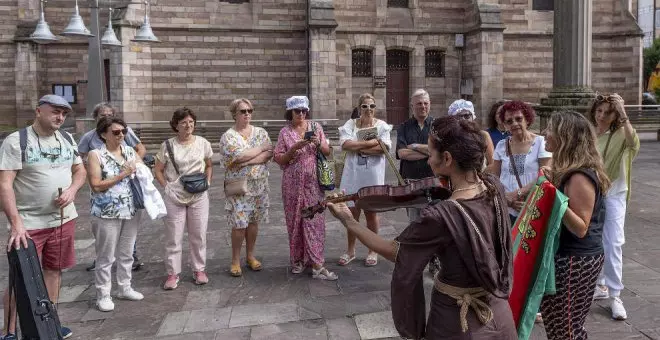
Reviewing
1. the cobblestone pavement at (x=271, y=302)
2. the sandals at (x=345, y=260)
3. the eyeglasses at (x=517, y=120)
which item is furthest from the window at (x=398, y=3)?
the eyeglasses at (x=517, y=120)

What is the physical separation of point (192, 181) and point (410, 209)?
2.16 m

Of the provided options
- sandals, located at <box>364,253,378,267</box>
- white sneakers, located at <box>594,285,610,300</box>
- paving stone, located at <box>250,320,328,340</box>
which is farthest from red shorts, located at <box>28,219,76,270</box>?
white sneakers, located at <box>594,285,610,300</box>

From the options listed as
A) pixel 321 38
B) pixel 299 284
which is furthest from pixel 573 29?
pixel 321 38

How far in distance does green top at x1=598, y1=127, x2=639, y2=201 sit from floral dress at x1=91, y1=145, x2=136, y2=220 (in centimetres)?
414

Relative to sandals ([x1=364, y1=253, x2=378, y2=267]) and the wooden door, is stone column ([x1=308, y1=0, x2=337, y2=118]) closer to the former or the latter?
the wooden door

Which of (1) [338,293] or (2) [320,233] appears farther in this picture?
(2) [320,233]

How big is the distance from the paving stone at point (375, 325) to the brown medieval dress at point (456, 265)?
7.07 ft

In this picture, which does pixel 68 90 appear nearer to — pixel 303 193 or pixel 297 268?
pixel 297 268

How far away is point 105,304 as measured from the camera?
5617mm

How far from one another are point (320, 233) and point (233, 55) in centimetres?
1712

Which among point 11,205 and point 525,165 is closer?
point 11,205

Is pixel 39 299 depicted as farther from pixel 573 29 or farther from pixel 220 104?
pixel 220 104

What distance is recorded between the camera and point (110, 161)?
5.70 metres

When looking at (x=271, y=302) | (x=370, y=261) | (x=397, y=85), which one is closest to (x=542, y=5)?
(x=397, y=85)
